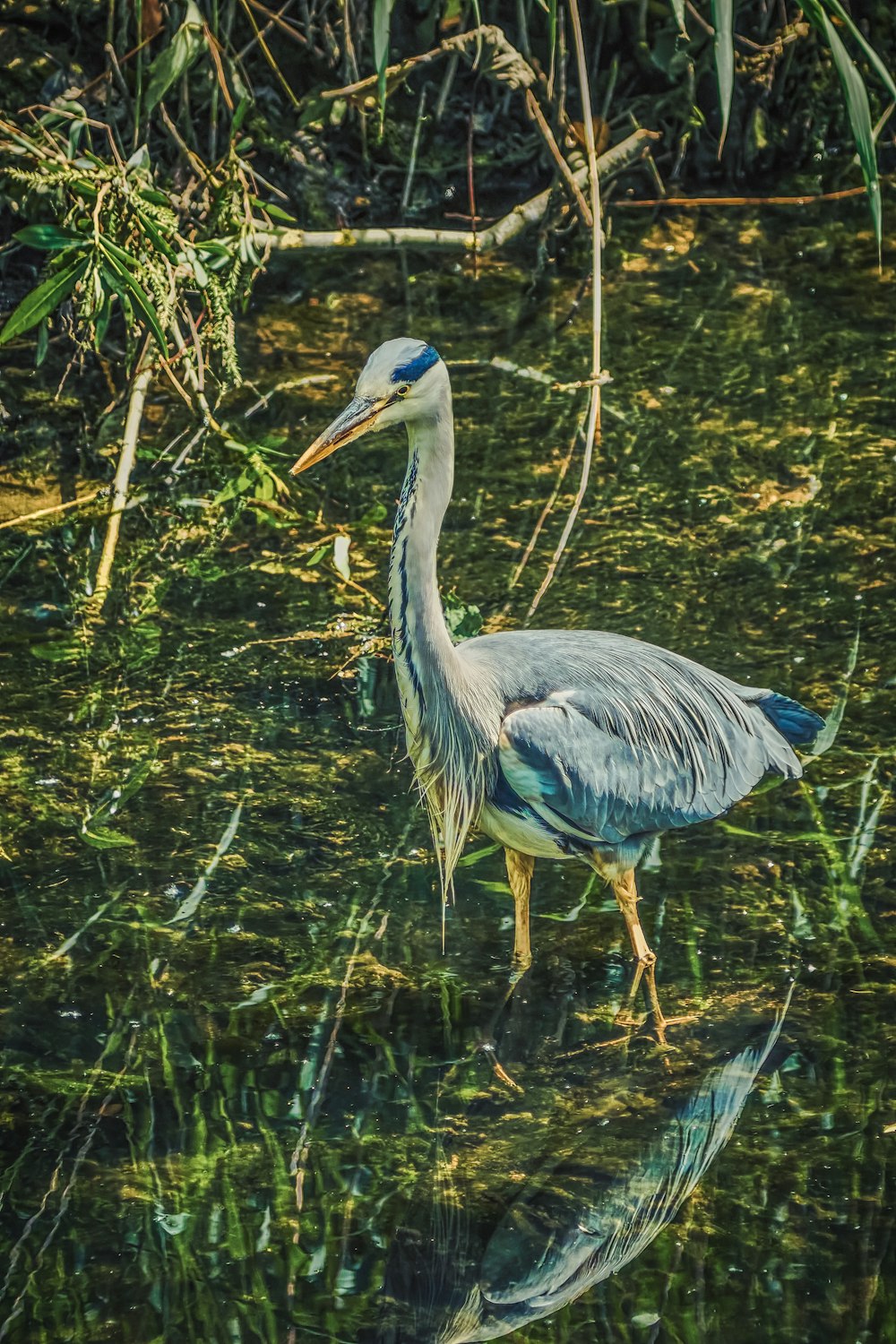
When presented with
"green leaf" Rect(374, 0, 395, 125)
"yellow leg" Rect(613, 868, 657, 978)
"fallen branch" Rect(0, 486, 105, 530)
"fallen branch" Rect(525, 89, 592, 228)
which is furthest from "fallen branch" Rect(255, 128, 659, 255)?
"yellow leg" Rect(613, 868, 657, 978)

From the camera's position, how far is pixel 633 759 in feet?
11.7

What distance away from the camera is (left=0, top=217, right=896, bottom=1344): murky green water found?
9.52ft

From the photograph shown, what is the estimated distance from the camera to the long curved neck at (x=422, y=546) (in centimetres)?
321

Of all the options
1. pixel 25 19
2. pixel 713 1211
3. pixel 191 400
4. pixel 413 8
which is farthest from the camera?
pixel 413 8

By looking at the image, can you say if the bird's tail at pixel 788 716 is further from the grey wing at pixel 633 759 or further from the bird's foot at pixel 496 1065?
the bird's foot at pixel 496 1065

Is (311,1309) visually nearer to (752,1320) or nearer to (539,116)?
(752,1320)

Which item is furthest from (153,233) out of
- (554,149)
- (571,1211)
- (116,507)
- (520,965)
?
(571,1211)

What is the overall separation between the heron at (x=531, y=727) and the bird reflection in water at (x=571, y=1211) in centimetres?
32

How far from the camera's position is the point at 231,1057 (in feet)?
11.1

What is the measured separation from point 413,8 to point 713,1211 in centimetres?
576

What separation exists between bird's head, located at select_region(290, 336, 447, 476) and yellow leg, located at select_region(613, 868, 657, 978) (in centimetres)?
105

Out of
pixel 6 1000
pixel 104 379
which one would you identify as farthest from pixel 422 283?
pixel 6 1000

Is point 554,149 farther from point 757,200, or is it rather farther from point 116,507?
point 757,200

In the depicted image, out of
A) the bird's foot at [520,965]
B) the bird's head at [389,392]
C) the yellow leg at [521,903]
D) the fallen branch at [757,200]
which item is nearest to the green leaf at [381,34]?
the bird's head at [389,392]
